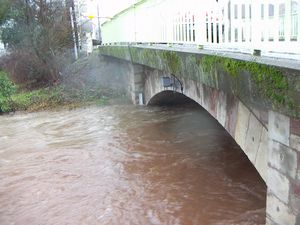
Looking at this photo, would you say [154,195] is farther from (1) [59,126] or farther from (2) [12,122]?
(2) [12,122]

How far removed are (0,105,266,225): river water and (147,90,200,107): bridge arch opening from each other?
66cm

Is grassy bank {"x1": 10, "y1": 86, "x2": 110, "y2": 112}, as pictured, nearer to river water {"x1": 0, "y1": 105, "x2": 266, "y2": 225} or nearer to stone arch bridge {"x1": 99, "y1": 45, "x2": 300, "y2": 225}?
river water {"x1": 0, "y1": 105, "x2": 266, "y2": 225}

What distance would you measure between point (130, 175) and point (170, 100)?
6.08 m

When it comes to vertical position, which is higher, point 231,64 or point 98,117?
point 231,64

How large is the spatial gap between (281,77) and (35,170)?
21.3 ft

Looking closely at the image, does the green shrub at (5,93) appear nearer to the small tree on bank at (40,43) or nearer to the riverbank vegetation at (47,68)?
the riverbank vegetation at (47,68)

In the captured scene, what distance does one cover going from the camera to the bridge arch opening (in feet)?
40.5

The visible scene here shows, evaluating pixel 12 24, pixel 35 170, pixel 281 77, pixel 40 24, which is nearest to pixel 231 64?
pixel 281 77

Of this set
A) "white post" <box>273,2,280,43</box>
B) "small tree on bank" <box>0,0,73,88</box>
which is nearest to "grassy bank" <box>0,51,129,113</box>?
"small tree on bank" <box>0,0,73,88</box>

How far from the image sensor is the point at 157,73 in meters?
11.1

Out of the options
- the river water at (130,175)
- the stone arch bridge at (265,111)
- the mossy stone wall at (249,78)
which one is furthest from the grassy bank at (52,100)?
the stone arch bridge at (265,111)

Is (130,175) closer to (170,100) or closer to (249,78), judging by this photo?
(249,78)

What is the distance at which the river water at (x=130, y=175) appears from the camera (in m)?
5.84

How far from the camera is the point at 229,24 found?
4.52m
